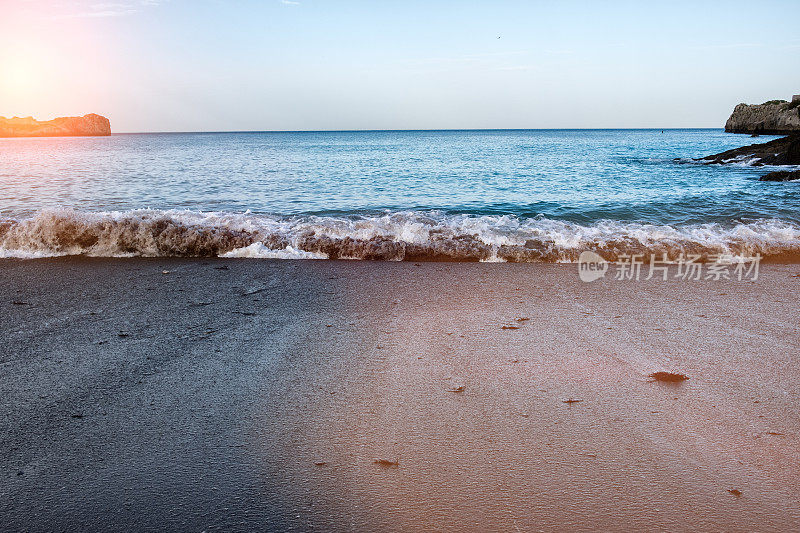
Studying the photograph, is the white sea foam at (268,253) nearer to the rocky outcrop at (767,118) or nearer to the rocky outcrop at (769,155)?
the rocky outcrop at (769,155)

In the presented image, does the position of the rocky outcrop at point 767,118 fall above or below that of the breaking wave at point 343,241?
above

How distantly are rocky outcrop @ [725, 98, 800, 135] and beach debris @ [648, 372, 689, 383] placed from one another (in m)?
65.3

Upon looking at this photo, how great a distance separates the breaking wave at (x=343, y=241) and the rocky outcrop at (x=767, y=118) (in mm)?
60794

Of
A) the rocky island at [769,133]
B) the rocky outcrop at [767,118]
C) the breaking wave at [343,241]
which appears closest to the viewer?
the breaking wave at [343,241]

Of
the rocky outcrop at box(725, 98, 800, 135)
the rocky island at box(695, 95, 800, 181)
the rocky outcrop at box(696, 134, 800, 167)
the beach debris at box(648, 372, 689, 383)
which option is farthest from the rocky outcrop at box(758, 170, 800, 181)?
the rocky outcrop at box(725, 98, 800, 135)

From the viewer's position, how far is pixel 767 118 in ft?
228

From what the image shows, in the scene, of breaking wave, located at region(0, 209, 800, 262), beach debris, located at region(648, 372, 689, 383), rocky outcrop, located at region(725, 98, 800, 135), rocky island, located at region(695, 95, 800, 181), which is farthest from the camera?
rocky outcrop, located at region(725, 98, 800, 135)

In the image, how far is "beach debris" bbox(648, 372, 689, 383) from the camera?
2.85 metres

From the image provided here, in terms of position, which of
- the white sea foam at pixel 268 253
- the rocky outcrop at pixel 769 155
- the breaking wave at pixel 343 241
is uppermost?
the rocky outcrop at pixel 769 155

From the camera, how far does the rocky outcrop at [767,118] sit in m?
61.2

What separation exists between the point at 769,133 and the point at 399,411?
85.3 metres

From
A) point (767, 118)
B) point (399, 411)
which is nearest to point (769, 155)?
point (399, 411)

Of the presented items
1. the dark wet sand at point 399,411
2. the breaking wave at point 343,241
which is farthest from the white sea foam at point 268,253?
the dark wet sand at point 399,411

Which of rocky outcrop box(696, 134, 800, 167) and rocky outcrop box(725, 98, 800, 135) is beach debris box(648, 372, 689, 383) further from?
rocky outcrop box(725, 98, 800, 135)
